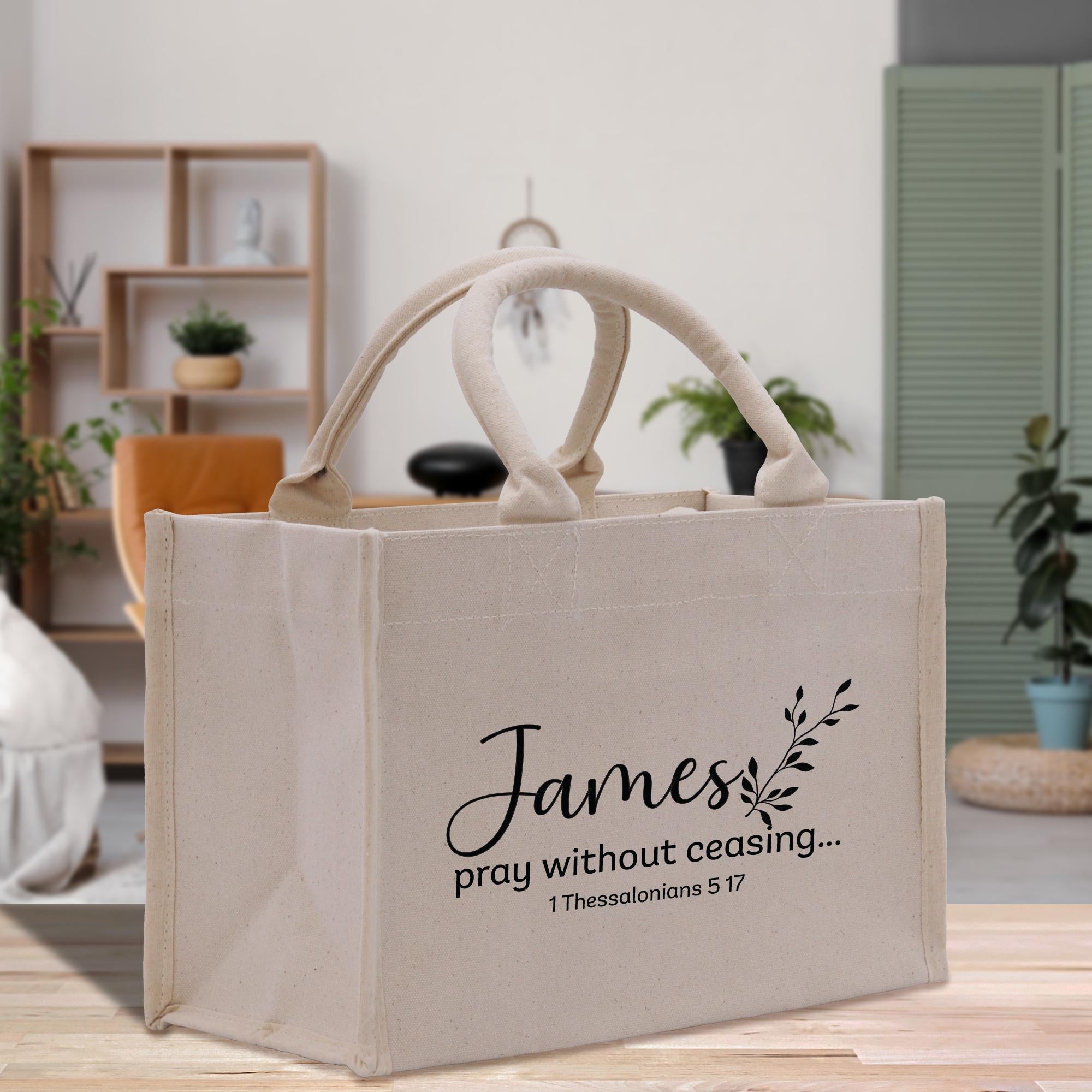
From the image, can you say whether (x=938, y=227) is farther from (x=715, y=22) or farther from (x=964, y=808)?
(x=964, y=808)

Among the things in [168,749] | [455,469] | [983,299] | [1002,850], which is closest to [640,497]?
[168,749]

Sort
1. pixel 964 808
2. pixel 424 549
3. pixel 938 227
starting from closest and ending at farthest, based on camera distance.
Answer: pixel 424 549
pixel 964 808
pixel 938 227

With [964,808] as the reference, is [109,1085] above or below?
above

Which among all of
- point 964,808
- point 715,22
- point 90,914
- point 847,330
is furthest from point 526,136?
point 90,914

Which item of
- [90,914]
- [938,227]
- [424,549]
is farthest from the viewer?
[938,227]

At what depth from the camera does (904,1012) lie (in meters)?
0.57

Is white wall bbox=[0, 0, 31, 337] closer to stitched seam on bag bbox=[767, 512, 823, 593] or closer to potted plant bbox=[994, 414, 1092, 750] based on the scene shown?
potted plant bbox=[994, 414, 1092, 750]

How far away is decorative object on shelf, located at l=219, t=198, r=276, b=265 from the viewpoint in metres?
3.99

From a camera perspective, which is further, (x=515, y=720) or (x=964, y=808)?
(x=964, y=808)

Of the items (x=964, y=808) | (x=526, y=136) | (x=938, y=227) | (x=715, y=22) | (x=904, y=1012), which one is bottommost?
(x=964, y=808)

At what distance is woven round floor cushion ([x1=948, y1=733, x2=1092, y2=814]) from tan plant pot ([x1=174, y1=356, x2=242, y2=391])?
7.86 ft

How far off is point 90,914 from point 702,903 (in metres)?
0.34

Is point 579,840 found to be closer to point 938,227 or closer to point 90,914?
point 90,914

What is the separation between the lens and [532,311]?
4.19 metres
